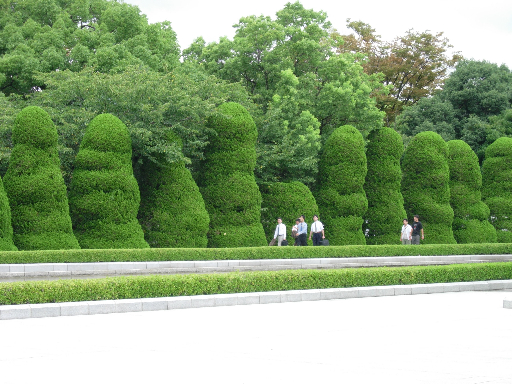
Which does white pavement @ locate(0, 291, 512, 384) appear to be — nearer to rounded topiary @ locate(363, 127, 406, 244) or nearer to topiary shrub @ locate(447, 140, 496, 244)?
rounded topiary @ locate(363, 127, 406, 244)

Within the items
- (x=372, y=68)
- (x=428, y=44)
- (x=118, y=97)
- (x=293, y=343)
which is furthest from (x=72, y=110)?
(x=428, y=44)

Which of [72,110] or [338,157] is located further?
[338,157]

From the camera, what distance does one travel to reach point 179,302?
10.9m

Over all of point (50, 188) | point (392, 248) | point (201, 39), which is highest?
point (201, 39)

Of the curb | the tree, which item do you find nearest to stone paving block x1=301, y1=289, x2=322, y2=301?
the curb

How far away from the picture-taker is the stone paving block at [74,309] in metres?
9.75

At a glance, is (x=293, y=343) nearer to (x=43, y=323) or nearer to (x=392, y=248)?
(x=43, y=323)

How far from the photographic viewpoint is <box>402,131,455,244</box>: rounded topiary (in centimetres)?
3138

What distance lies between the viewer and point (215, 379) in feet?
18.4

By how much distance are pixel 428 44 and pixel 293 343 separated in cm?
4769

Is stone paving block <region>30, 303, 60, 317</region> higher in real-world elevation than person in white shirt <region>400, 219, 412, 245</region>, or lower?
lower

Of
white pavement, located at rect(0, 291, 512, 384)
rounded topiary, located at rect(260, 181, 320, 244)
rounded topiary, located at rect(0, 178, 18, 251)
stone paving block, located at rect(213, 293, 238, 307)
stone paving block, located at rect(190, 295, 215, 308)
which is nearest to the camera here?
white pavement, located at rect(0, 291, 512, 384)

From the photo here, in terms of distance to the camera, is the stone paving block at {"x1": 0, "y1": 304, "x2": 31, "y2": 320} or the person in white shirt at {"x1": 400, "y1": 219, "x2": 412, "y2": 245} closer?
the stone paving block at {"x1": 0, "y1": 304, "x2": 31, "y2": 320}

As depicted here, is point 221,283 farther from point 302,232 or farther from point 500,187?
point 500,187
